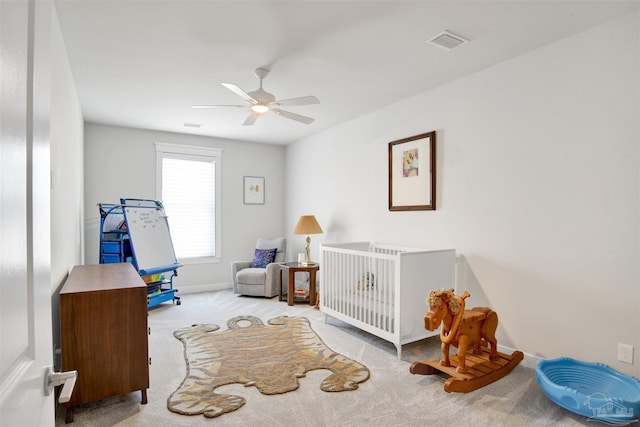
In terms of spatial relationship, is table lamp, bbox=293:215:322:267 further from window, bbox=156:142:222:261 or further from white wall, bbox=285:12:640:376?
window, bbox=156:142:222:261

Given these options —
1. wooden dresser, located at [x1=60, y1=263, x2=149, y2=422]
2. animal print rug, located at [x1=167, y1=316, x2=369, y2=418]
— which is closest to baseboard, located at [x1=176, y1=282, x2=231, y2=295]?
animal print rug, located at [x1=167, y1=316, x2=369, y2=418]

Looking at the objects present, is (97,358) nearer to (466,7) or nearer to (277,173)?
(466,7)

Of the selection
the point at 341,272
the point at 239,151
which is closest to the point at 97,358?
the point at 341,272

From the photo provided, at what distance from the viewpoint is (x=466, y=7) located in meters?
2.24

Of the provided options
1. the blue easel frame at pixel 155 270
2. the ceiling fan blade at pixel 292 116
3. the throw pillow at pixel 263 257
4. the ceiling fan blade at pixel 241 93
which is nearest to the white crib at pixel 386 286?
the ceiling fan blade at pixel 292 116

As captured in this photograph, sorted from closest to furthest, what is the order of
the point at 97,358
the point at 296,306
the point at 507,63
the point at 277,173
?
1. the point at 97,358
2. the point at 507,63
3. the point at 296,306
4. the point at 277,173

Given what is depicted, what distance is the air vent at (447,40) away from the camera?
8.38 feet

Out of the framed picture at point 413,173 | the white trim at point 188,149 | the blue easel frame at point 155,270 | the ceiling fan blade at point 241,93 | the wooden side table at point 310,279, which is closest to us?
the ceiling fan blade at point 241,93

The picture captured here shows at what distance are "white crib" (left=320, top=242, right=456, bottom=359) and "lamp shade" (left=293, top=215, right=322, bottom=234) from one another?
3.45ft

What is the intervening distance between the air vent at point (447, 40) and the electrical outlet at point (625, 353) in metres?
2.31

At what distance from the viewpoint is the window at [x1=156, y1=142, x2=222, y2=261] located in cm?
541

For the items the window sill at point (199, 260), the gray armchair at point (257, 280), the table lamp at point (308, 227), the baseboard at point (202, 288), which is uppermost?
the table lamp at point (308, 227)

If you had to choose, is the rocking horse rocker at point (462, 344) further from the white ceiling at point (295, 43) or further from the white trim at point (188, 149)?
the white trim at point (188, 149)

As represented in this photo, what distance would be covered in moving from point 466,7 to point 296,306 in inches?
146
